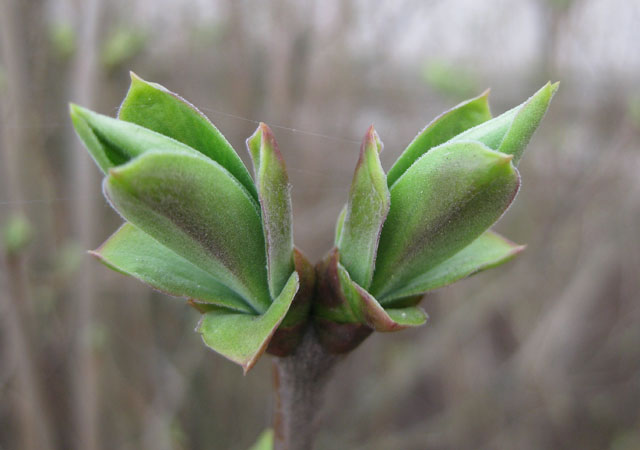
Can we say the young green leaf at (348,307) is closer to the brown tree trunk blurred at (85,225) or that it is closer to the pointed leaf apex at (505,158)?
the pointed leaf apex at (505,158)

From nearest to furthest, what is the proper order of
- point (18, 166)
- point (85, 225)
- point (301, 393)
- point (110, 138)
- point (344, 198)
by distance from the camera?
point (110, 138) → point (301, 393) → point (18, 166) → point (85, 225) → point (344, 198)

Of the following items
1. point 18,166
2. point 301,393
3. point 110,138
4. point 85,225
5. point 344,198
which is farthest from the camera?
point 344,198

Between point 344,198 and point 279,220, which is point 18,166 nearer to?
point 279,220

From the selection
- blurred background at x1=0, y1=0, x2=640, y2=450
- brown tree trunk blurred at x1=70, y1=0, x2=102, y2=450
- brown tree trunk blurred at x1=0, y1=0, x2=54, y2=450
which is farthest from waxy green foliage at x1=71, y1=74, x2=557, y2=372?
blurred background at x1=0, y1=0, x2=640, y2=450

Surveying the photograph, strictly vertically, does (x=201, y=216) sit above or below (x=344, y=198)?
above

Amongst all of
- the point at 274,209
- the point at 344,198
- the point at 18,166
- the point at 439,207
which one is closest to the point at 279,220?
the point at 274,209

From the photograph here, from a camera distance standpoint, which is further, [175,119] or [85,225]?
[85,225]

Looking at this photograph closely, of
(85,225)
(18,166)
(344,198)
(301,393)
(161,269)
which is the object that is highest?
(161,269)
